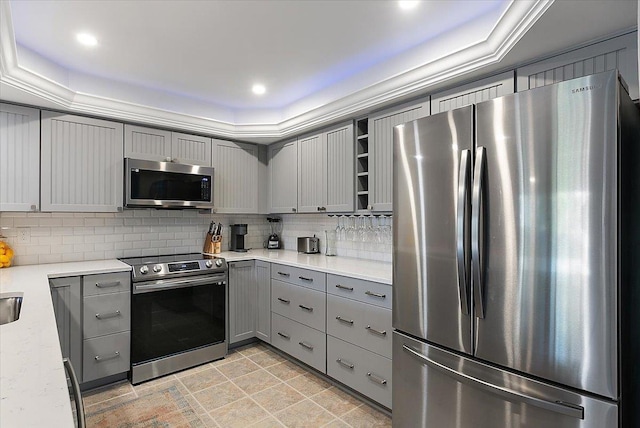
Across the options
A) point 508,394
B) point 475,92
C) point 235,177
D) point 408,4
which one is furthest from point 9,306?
point 475,92

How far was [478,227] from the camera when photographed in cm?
156

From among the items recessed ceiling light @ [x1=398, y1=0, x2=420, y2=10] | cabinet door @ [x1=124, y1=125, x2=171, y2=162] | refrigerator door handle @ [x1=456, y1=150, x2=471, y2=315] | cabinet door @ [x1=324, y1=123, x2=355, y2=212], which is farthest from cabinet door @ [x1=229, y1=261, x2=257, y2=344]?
recessed ceiling light @ [x1=398, y1=0, x2=420, y2=10]

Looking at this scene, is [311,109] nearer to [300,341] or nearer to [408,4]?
[408,4]

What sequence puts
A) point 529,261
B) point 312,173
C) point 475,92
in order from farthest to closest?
1. point 312,173
2. point 475,92
3. point 529,261

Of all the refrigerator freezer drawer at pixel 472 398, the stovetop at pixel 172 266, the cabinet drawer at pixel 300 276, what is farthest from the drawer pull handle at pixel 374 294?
the stovetop at pixel 172 266

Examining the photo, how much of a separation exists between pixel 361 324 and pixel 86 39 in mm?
2756

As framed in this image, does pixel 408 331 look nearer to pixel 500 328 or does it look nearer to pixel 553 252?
pixel 500 328

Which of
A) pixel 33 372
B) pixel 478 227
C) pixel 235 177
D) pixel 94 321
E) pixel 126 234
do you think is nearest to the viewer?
pixel 33 372

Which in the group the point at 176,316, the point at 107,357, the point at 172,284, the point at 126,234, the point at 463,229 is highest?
the point at 463,229

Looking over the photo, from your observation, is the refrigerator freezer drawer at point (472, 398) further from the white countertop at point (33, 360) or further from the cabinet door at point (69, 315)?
the cabinet door at point (69, 315)

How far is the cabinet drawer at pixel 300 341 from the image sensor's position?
293 cm

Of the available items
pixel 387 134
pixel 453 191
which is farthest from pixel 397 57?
pixel 453 191

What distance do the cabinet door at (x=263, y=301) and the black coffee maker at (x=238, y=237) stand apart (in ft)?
1.83

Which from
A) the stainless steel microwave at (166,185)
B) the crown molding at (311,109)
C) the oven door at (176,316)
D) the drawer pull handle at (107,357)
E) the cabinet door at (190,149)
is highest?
the crown molding at (311,109)
